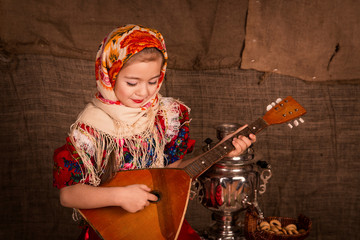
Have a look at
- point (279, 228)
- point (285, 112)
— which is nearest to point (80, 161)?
point (285, 112)

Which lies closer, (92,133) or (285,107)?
(92,133)

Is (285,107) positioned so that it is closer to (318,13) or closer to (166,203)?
(166,203)

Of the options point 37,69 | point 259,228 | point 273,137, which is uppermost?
point 37,69

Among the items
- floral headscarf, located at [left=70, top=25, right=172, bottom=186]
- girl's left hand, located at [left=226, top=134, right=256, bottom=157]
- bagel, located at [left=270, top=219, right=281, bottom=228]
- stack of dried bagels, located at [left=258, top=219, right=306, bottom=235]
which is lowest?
stack of dried bagels, located at [left=258, top=219, right=306, bottom=235]

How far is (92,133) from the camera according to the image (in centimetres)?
156

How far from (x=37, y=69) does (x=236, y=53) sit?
1.12 meters

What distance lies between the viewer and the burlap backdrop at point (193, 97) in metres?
2.36

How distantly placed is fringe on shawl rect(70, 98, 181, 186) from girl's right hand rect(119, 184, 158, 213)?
0.41ft

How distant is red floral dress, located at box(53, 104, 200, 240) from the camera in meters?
1.53

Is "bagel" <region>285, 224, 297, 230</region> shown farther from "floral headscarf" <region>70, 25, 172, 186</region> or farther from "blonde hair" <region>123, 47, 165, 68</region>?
"blonde hair" <region>123, 47, 165, 68</region>

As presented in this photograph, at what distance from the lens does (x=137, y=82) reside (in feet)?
4.95

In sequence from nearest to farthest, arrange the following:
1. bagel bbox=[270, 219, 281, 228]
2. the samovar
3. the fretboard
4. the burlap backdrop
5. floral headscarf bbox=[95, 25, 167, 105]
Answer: floral headscarf bbox=[95, 25, 167, 105] → the fretboard → the samovar → bagel bbox=[270, 219, 281, 228] → the burlap backdrop

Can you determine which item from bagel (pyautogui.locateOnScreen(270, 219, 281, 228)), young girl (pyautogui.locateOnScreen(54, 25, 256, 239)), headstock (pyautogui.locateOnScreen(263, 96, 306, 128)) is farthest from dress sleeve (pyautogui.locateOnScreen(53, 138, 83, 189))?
bagel (pyautogui.locateOnScreen(270, 219, 281, 228))

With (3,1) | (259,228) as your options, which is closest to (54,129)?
(3,1)
